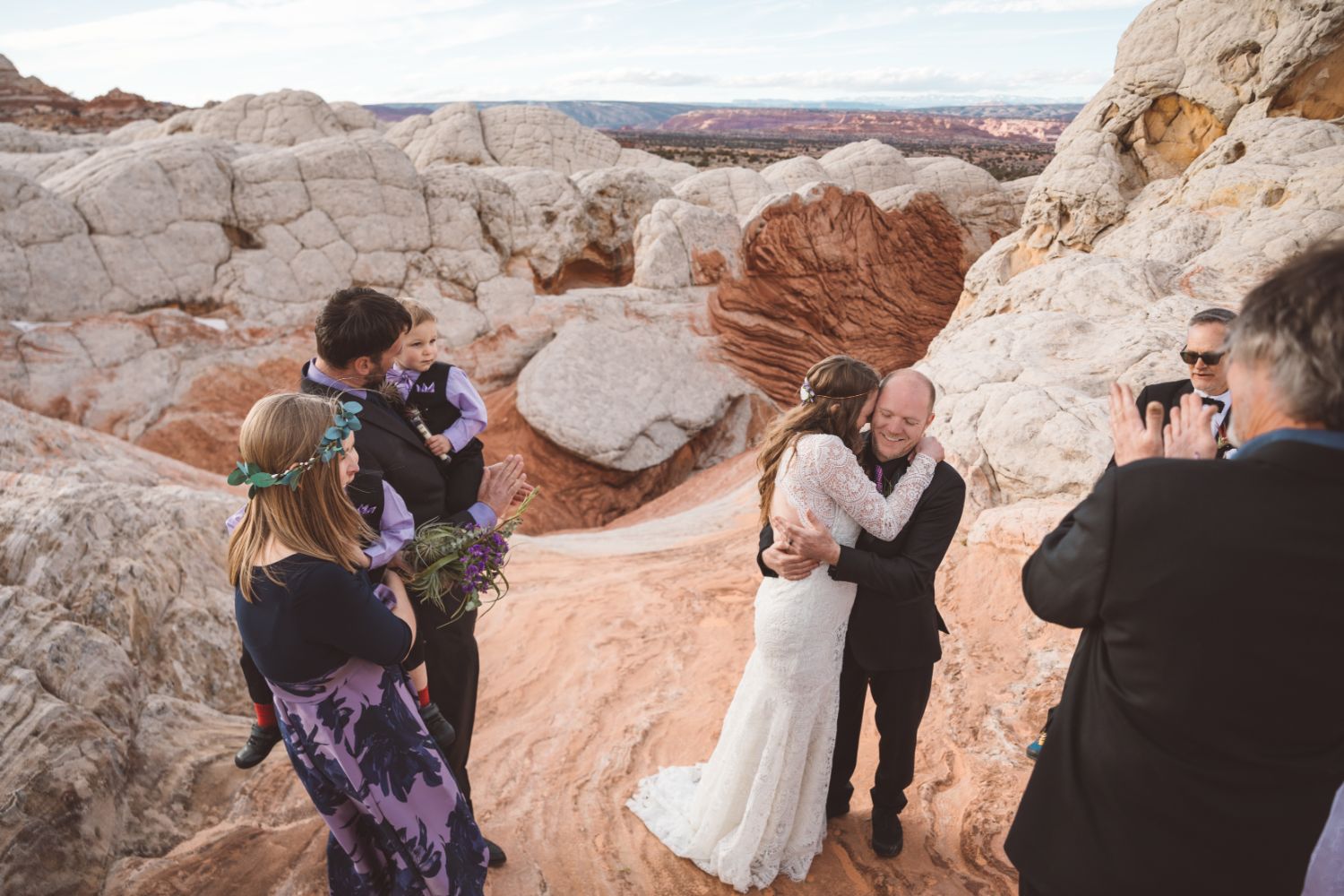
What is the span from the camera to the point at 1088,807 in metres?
1.70

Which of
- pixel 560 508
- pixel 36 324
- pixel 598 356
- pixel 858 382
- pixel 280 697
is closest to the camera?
pixel 280 697

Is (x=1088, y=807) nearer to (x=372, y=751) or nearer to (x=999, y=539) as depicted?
(x=372, y=751)

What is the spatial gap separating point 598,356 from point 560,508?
2469 mm

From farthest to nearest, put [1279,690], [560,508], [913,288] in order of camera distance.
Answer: [913,288] → [560,508] → [1279,690]

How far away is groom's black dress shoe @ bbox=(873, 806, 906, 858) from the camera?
3.13 m

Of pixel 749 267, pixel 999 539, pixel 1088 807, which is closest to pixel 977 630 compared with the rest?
pixel 999 539

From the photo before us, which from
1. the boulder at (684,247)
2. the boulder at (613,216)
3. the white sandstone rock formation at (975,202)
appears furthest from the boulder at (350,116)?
the white sandstone rock formation at (975,202)

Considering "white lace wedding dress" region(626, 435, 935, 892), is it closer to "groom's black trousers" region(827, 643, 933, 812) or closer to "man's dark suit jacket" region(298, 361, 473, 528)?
"groom's black trousers" region(827, 643, 933, 812)

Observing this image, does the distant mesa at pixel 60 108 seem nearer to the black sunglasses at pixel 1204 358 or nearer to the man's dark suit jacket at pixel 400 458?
the man's dark suit jacket at pixel 400 458

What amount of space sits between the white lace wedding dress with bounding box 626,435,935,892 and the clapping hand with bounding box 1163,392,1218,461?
35.7 inches

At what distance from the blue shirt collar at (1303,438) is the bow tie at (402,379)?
2.76m

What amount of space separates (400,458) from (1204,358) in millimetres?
2974

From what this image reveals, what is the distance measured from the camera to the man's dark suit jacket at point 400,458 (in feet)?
8.62

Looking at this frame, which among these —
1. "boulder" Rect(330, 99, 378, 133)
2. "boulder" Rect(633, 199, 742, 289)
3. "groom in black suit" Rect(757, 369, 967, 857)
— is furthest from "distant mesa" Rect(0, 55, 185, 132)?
"groom in black suit" Rect(757, 369, 967, 857)
